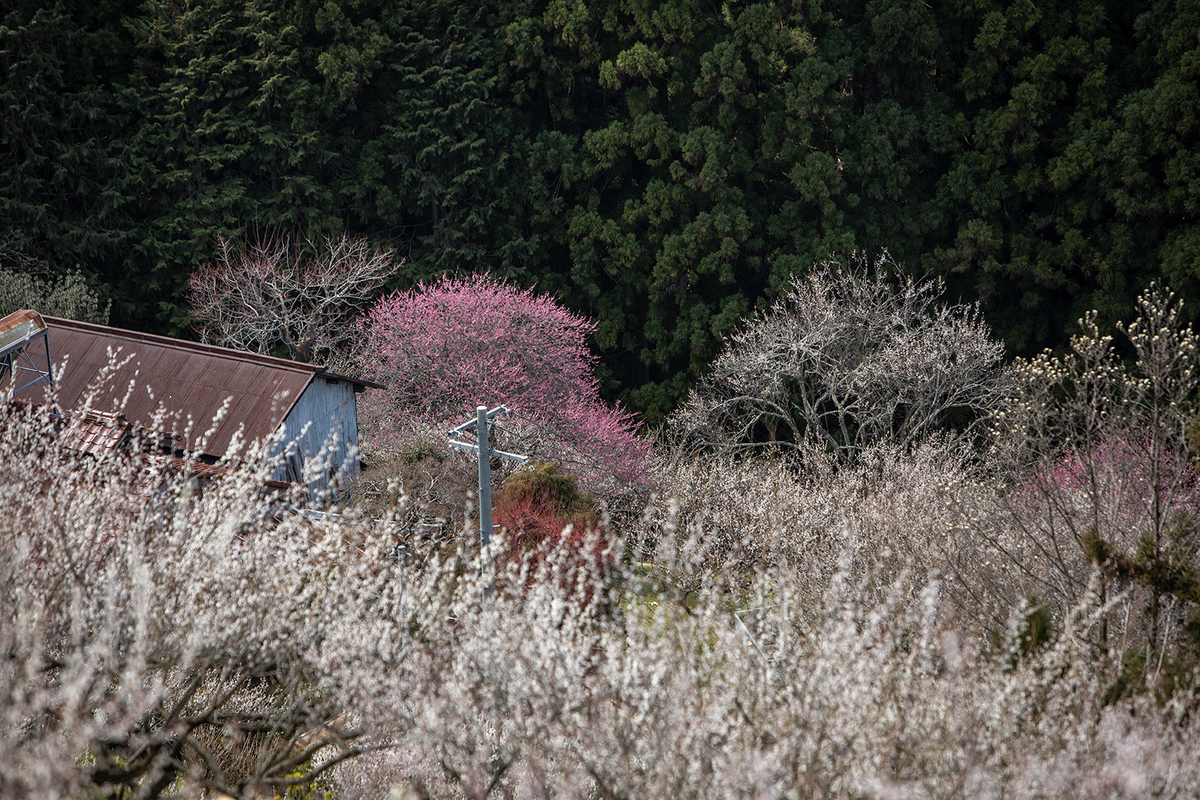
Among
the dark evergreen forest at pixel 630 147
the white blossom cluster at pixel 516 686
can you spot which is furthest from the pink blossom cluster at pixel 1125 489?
the dark evergreen forest at pixel 630 147

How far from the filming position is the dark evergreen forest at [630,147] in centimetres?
1831

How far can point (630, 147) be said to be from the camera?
797 inches

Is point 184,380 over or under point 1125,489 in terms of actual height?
under

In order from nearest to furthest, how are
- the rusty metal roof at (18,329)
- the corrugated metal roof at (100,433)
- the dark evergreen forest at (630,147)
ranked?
the corrugated metal roof at (100,433) → the rusty metal roof at (18,329) → the dark evergreen forest at (630,147)

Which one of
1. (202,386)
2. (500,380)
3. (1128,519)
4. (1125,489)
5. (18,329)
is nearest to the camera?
(1125,489)

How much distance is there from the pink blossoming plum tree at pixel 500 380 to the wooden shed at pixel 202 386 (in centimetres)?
206

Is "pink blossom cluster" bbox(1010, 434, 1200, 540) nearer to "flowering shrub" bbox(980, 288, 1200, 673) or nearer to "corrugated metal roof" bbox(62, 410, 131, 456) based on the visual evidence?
"flowering shrub" bbox(980, 288, 1200, 673)

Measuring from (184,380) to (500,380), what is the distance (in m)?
4.43

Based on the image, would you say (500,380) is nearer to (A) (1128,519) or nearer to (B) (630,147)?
(B) (630,147)

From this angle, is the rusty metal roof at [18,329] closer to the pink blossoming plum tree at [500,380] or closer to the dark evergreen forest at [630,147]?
the pink blossoming plum tree at [500,380]

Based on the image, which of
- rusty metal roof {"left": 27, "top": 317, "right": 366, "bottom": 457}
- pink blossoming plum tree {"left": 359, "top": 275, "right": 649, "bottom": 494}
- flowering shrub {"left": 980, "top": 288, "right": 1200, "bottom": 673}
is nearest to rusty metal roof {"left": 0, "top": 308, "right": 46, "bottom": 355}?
rusty metal roof {"left": 27, "top": 317, "right": 366, "bottom": 457}

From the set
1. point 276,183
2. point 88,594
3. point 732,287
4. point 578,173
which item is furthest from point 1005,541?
point 276,183

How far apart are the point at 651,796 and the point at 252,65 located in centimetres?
2025

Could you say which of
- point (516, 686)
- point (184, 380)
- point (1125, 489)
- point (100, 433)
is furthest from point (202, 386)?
point (1125, 489)
